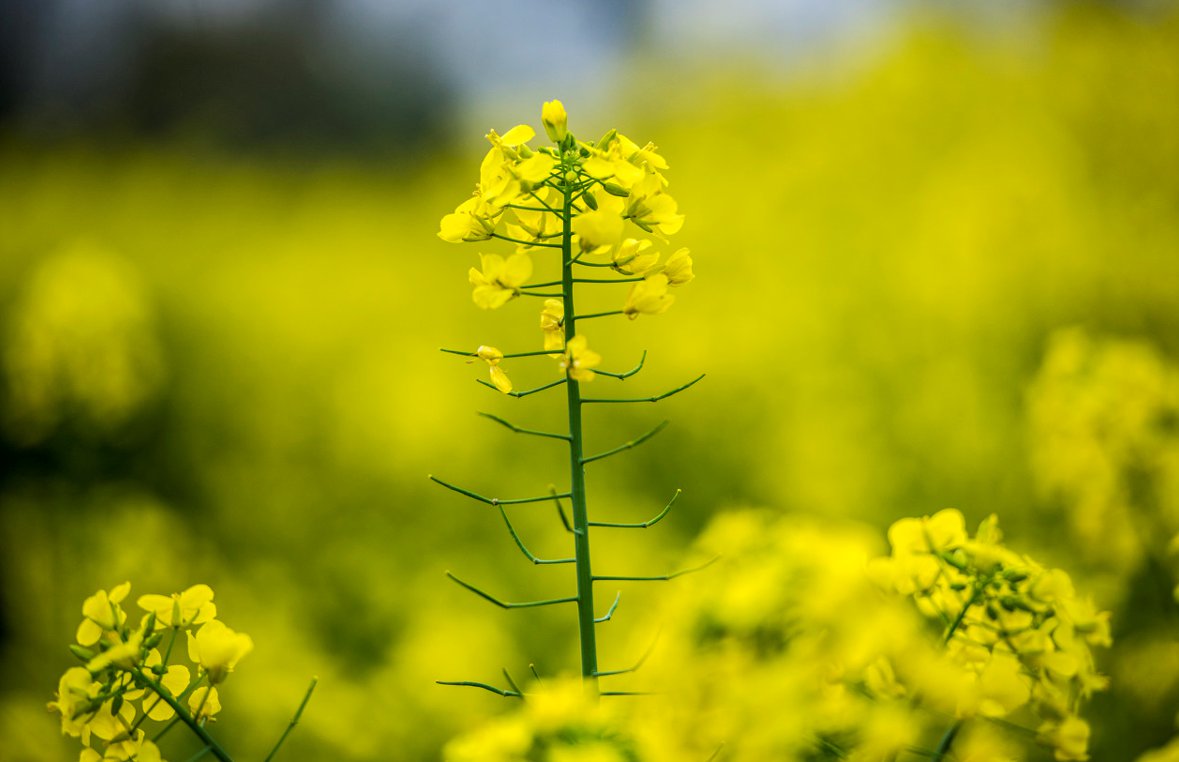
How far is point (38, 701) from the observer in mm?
3154

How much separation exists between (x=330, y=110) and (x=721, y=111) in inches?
198

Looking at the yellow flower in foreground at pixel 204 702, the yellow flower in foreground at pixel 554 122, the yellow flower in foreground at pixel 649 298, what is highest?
the yellow flower in foreground at pixel 554 122

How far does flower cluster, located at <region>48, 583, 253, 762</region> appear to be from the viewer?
3.13ft

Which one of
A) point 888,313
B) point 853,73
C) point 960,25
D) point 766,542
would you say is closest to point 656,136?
point 853,73

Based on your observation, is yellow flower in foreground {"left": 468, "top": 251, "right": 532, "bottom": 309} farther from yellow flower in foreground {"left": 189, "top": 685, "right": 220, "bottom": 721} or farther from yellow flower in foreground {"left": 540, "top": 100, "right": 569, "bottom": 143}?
yellow flower in foreground {"left": 189, "top": 685, "right": 220, "bottom": 721}

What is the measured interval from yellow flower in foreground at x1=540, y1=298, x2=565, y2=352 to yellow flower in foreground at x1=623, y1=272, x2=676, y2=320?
0.08 metres

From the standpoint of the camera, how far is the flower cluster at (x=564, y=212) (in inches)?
39.8

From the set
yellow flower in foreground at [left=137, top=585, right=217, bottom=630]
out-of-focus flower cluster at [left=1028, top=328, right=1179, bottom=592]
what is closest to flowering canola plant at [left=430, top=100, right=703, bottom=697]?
yellow flower in foreground at [left=137, top=585, right=217, bottom=630]

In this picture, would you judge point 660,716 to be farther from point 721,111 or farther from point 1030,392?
point 721,111

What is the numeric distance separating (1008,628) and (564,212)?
699mm

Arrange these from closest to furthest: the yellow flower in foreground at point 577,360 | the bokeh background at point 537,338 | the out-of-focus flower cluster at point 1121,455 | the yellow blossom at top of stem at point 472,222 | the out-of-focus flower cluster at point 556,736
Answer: the out-of-focus flower cluster at point 556,736, the yellow flower in foreground at point 577,360, the yellow blossom at top of stem at point 472,222, the out-of-focus flower cluster at point 1121,455, the bokeh background at point 537,338

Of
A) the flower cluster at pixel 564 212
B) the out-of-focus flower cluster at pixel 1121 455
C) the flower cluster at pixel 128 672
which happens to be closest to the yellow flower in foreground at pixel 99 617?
the flower cluster at pixel 128 672

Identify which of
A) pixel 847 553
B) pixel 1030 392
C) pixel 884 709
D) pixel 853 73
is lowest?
pixel 884 709

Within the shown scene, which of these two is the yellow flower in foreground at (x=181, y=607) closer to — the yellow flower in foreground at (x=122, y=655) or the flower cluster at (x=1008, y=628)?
the yellow flower in foreground at (x=122, y=655)
